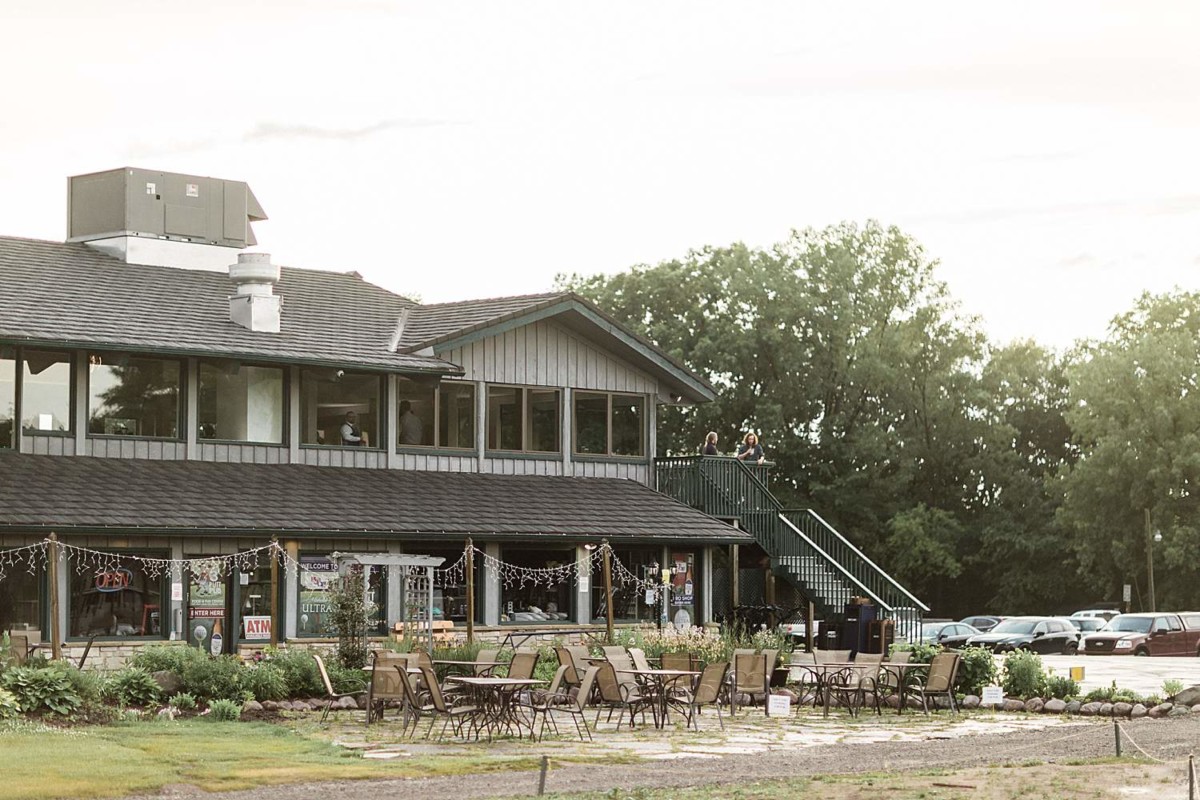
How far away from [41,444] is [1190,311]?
53.1 m

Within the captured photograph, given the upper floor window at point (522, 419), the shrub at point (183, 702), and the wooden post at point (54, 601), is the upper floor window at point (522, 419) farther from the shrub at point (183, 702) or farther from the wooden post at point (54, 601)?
the shrub at point (183, 702)

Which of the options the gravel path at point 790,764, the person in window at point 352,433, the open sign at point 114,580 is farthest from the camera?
the person in window at point 352,433

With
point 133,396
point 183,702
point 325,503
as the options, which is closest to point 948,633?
point 325,503

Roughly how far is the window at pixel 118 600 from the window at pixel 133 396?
9.62 ft

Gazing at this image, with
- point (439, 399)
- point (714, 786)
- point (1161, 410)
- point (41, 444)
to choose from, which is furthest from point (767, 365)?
point (714, 786)

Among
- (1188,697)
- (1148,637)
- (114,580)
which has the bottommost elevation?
(1148,637)

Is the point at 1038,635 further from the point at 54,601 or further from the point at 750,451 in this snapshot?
the point at 54,601

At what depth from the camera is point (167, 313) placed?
101 feet

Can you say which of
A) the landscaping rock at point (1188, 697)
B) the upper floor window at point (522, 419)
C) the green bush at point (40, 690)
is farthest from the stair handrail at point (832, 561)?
the green bush at point (40, 690)

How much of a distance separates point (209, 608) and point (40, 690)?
282 inches

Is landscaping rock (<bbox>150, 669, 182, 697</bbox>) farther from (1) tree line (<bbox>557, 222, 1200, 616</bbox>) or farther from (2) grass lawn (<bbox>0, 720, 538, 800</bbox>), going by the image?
(1) tree line (<bbox>557, 222, 1200, 616</bbox>)

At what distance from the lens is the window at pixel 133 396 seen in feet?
94.5

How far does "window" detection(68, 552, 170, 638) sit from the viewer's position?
86.8ft

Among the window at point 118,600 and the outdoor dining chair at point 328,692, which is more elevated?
the window at point 118,600
